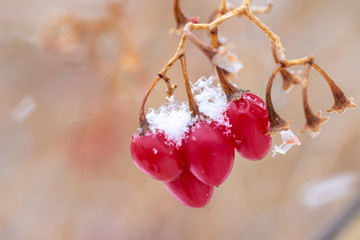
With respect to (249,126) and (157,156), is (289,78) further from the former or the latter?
(157,156)

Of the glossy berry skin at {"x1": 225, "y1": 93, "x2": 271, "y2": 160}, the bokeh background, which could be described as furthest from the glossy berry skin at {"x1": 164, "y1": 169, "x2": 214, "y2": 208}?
the bokeh background

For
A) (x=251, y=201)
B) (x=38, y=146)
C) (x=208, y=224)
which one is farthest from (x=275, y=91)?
(x=38, y=146)

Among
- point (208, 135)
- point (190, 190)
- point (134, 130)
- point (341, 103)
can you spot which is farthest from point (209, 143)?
point (134, 130)

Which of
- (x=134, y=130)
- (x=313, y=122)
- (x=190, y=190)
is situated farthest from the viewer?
(x=134, y=130)

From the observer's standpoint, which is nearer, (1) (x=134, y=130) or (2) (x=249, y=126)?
(2) (x=249, y=126)

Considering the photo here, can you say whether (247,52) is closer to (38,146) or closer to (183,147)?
(38,146)

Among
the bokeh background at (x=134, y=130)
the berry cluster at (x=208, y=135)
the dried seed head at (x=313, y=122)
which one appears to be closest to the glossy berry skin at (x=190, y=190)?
the berry cluster at (x=208, y=135)

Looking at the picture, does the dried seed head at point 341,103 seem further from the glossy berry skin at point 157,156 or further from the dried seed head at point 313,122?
the glossy berry skin at point 157,156

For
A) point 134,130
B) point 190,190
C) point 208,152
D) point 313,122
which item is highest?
point 313,122
